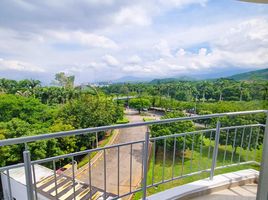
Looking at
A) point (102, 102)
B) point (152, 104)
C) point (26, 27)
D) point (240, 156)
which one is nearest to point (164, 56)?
point (152, 104)

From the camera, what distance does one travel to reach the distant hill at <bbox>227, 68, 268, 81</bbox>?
7.57 feet

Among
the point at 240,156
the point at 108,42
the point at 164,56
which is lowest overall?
the point at 240,156

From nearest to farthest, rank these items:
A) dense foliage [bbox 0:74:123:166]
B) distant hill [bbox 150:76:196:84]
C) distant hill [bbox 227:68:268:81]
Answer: distant hill [bbox 227:68:268:81]
distant hill [bbox 150:76:196:84]
dense foliage [bbox 0:74:123:166]

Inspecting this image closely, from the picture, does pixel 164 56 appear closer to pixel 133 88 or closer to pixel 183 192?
pixel 133 88

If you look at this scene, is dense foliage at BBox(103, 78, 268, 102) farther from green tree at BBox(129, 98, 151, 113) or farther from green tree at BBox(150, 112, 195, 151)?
green tree at BBox(129, 98, 151, 113)

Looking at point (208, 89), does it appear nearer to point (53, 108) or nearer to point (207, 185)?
point (207, 185)

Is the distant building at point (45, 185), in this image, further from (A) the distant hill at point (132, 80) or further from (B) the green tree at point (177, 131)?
(A) the distant hill at point (132, 80)

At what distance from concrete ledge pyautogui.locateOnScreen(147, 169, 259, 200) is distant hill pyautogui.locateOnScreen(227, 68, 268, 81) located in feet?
3.82

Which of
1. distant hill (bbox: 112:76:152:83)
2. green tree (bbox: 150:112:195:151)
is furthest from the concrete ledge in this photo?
distant hill (bbox: 112:76:152:83)

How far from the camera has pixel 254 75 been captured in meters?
2.97

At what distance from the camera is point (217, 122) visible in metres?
2.03

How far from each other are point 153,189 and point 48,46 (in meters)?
23.4

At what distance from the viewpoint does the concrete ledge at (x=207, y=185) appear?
1.85 meters

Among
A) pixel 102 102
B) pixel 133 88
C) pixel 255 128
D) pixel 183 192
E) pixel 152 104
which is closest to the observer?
pixel 183 192
